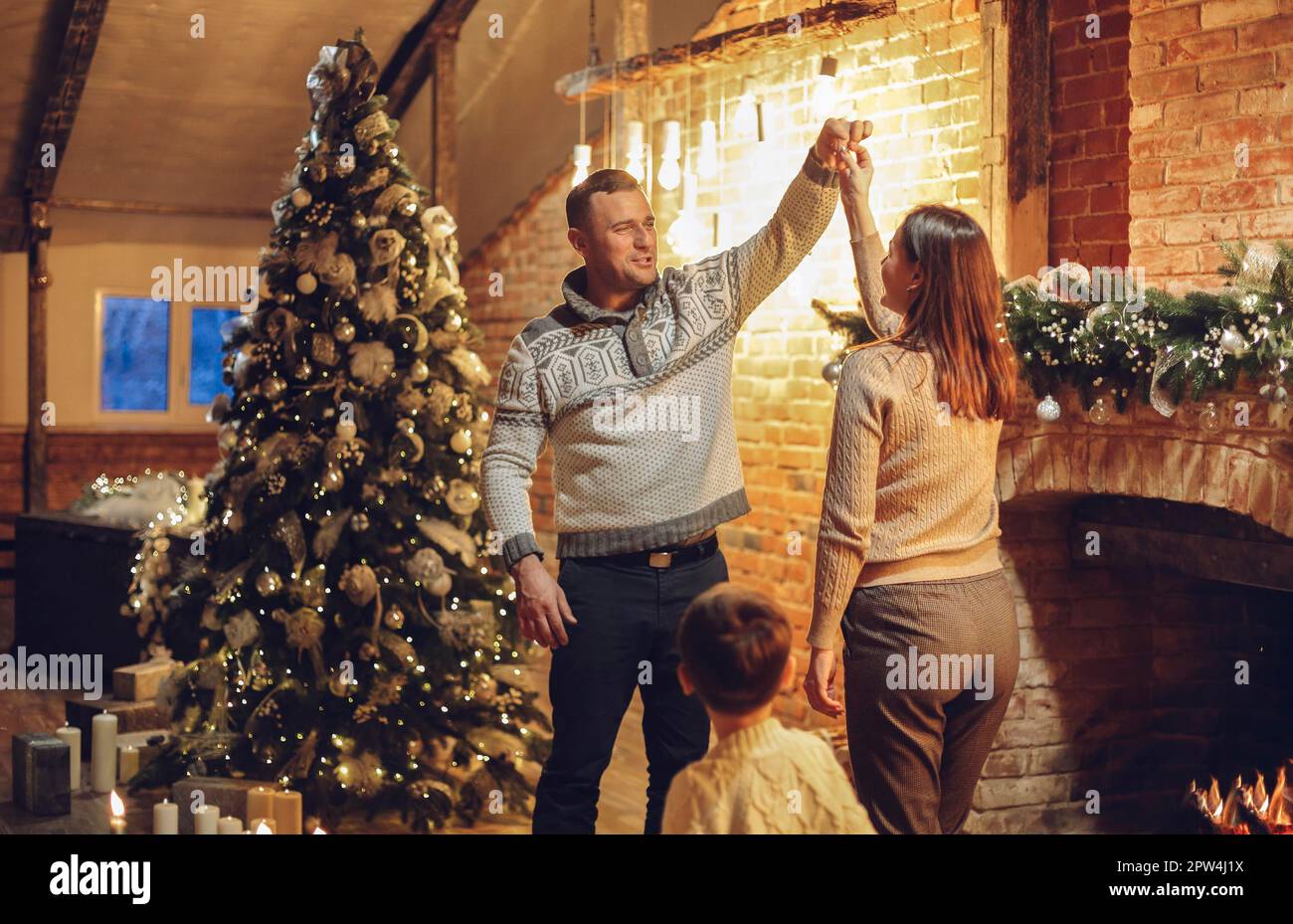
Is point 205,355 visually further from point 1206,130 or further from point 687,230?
point 1206,130

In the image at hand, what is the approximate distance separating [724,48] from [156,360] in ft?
20.8

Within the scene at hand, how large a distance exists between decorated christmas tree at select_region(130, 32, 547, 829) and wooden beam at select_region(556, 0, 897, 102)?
151 cm

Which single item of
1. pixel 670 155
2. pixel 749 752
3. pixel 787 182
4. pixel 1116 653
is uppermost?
pixel 670 155

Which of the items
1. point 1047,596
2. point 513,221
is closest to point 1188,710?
point 1047,596

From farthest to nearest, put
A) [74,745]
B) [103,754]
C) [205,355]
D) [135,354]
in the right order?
[205,355], [135,354], [103,754], [74,745]

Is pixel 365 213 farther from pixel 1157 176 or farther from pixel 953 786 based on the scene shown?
pixel 953 786

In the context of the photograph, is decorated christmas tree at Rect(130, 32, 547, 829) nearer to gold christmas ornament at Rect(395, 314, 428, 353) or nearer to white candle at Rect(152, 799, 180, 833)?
gold christmas ornament at Rect(395, 314, 428, 353)

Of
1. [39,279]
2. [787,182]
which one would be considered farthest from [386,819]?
[39,279]

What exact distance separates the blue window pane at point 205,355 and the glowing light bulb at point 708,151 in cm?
555

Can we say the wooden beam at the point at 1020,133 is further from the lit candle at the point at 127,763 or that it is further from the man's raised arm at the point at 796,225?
the lit candle at the point at 127,763

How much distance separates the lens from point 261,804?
4160 millimetres

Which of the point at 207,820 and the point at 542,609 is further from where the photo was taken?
the point at 207,820

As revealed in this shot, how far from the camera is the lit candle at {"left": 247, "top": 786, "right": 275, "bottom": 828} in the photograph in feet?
13.6

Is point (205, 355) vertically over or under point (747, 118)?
under
